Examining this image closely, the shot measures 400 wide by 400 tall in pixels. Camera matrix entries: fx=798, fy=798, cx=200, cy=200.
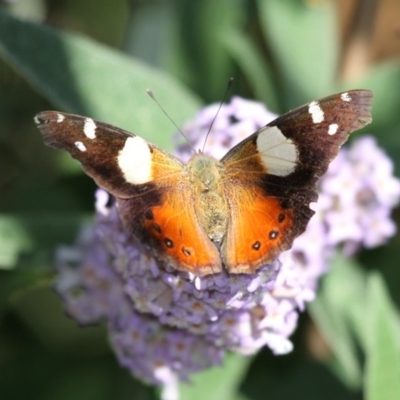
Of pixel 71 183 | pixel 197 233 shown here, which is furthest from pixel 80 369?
pixel 197 233

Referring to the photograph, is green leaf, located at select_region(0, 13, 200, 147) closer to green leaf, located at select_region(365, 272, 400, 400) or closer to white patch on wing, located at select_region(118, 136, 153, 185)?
white patch on wing, located at select_region(118, 136, 153, 185)

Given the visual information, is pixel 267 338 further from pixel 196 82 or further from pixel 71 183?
pixel 196 82

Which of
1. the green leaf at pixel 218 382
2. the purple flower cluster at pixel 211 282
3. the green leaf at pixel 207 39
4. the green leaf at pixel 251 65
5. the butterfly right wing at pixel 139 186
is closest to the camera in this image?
the butterfly right wing at pixel 139 186

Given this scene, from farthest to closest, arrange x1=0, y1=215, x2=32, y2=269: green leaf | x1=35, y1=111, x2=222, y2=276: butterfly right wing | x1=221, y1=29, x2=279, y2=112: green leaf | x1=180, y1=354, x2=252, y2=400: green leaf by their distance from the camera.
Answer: x1=221, y1=29, x2=279, y2=112: green leaf, x1=180, y1=354, x2=252, y2=400: green leaf, x1=0, y1=215, x2=32, y2=269: green leaf, x1=35, y1=111, x2=222, y2=276: butterfly right wing

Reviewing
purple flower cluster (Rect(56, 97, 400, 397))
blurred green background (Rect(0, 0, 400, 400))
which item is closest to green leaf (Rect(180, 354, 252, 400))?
blurred green background (Rect(0, 0, 400, 400))

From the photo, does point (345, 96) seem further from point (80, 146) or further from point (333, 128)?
point (80, 146)

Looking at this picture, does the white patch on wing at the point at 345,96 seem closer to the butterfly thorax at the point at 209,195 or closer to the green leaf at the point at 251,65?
the butterfly thorax at the point at 209,195

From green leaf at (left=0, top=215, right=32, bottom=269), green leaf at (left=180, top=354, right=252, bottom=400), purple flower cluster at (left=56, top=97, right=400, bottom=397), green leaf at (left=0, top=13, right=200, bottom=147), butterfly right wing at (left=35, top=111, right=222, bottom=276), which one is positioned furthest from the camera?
green leaf at (left=180, top=354, right=252, bottom=400)

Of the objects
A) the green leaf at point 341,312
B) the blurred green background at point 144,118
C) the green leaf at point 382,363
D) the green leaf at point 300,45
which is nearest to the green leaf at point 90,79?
the blurred green background at point 144,118

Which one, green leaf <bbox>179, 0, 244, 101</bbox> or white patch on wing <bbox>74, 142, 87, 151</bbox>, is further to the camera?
green leaf <bbox>179, 0, 244, 101</bbox>
